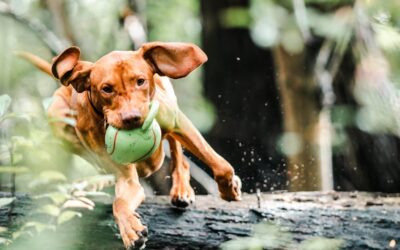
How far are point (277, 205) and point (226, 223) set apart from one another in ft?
1.07

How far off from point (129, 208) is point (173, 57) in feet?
2.55

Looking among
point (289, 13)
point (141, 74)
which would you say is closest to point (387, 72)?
point (289, 13)

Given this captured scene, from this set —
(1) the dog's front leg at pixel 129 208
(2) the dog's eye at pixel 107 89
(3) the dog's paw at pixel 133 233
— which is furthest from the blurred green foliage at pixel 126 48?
(2) the dog's eye at pixel 107 89

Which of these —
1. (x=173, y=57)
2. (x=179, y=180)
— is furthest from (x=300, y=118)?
(x=173, y=57)

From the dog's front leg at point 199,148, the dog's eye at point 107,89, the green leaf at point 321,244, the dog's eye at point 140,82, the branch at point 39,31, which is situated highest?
the branch at point 39,31

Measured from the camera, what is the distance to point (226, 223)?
3291mm

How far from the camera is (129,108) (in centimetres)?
278

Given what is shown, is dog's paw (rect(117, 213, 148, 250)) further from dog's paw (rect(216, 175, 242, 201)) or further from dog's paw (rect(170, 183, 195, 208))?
dog's paw (rect(216, 175, 242, 201))

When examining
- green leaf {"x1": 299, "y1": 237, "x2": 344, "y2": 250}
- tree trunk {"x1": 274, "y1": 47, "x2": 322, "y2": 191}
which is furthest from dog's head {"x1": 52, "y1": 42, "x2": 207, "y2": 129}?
tree trunk {"x1": 274, "y1": 47, "x2": 322, "y2": 191}

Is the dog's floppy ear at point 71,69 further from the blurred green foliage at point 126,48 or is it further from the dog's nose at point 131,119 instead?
the dog's nose at point 131,119

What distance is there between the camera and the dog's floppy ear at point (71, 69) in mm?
2969

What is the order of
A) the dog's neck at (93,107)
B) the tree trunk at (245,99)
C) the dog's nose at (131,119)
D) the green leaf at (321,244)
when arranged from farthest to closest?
the tree trunk at (245,99) → the dog's neck at (93,107) → the green leaf at (321,244) → the dog's nose at (131,119)

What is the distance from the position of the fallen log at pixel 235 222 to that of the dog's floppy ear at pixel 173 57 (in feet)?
2.63

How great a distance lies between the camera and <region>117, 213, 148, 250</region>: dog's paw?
301cm
